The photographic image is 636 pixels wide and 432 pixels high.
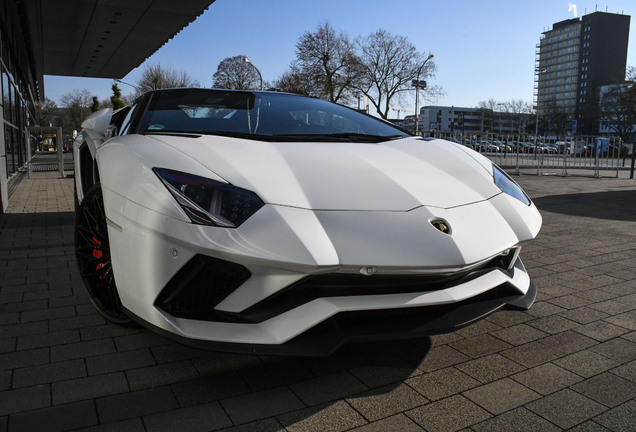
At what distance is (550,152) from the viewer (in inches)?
680

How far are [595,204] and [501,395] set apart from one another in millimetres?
7981

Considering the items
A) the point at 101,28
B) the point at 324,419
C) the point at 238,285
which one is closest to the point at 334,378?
the point at 324,419

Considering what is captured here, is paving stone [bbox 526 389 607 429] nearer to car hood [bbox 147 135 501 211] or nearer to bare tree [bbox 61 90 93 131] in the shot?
car hood [bbox 147 135 501 211]

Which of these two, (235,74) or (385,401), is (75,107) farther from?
(385,401)

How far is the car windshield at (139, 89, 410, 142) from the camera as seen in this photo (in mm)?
2773

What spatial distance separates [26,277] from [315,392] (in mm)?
2833

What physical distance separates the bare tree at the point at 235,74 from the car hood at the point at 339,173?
171 feet

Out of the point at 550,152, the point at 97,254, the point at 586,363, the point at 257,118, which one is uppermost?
the point at 257,118

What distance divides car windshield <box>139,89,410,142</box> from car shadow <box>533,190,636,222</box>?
5583 millimetres

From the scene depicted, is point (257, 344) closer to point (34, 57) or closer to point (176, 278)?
point (176, 278)

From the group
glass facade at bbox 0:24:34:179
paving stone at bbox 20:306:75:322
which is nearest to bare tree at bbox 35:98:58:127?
glass facade at bbox 0:24:34:179

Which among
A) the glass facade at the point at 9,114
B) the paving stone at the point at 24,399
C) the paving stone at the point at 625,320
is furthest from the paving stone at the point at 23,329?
the glass facade at the point at 9,114

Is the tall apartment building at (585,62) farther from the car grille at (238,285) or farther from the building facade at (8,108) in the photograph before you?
the car grille at (238,285)

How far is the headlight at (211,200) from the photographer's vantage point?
1.91 metres
